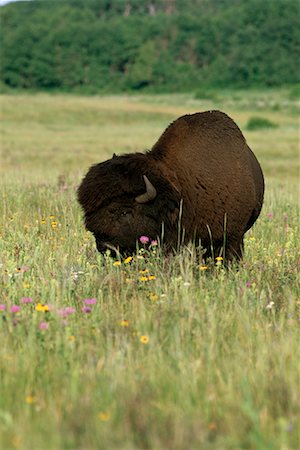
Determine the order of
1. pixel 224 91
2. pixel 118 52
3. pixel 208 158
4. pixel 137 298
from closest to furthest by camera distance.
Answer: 1. pixel 137 298
2. pixel 208 158
3. pixel 224 91
4. pixel 118 52

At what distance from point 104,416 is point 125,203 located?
3.52m

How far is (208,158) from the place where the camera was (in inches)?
282

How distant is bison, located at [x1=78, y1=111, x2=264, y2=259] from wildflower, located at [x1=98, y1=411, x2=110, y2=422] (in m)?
3.10

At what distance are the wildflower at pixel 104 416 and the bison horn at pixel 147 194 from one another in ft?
10.8

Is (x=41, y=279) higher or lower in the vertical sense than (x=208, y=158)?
lower

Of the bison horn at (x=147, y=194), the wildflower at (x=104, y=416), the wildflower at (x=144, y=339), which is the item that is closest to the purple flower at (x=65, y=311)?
the wildflower at (x=144, y=339)

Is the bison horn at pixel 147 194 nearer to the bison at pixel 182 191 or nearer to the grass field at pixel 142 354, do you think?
the bison at pixel 182 191

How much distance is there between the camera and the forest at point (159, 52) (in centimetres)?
8762

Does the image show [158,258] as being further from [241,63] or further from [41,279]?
[241,63]

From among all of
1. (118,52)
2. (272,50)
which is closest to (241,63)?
(272,50)

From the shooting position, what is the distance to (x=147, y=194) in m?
6.40

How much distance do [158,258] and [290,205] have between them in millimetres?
5686

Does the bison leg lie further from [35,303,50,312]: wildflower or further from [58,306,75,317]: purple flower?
[35,303,50,312]: wildflower

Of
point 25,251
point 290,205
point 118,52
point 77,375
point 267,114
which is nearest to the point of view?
point 77,375
